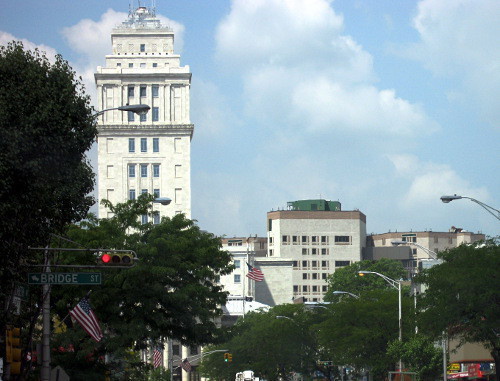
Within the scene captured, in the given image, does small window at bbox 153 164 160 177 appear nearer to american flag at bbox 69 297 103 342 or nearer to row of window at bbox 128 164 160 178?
row of window at bbox 128 164 160 178

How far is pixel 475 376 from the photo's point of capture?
84125 mm

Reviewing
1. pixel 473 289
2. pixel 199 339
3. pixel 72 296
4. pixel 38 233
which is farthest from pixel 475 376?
pixel 38 233

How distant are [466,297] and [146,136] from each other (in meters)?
129

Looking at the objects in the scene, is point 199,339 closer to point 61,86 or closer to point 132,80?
point 61,86

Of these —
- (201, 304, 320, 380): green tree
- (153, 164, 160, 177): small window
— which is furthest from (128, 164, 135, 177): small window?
(201, 304, 320, 380): green tree

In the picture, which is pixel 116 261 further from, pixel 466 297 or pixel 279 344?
pixel 279 344

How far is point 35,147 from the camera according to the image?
3033 centimetres

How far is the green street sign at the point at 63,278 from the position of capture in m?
34.8

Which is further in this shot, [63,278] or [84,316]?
[84,316]

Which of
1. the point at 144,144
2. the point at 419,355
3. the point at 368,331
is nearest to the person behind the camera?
the point at 419,355

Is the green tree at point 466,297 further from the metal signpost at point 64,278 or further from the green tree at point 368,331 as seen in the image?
the metal signpost at point 64,278

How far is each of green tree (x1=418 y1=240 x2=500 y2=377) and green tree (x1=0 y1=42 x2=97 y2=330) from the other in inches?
1197

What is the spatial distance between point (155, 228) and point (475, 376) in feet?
117

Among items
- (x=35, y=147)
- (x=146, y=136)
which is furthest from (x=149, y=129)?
(x=35, y=147)
